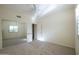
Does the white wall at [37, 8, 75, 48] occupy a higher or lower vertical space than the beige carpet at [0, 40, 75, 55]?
higher

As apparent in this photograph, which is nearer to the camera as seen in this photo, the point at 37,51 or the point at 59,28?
the point at 37,51

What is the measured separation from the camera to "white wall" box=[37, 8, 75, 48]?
4.97 meters

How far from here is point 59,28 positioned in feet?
19.5

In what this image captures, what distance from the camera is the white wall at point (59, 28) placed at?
497cm

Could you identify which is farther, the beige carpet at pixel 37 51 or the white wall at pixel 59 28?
the white wall at pixel 59 28

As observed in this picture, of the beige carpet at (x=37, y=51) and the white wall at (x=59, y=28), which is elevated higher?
the white wall at (x=59, y=28)

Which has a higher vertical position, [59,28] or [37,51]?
[59,28]

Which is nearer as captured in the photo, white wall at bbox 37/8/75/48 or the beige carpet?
the beige carpet

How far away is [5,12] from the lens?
192 inches
